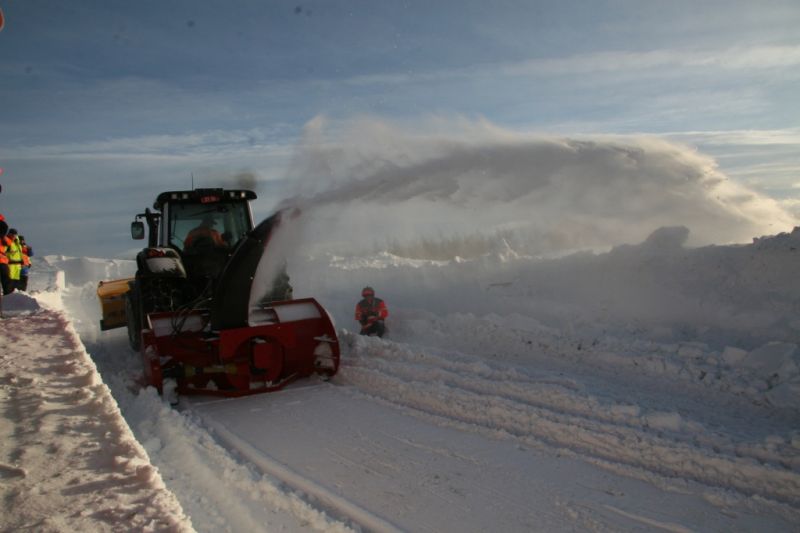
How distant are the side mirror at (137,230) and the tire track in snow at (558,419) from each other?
11.7 ft

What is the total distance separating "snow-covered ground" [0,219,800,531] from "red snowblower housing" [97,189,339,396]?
11.6 inches

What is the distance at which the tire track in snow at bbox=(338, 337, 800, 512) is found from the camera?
12.8 feet

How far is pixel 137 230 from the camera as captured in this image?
27.1 ft

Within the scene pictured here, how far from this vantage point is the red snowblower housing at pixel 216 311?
6.09 metres

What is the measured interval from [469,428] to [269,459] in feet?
5.40

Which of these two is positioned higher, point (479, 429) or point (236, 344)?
point (236, 344)

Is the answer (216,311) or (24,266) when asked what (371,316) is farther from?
(24,266)

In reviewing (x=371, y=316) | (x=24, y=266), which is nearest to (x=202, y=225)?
(x=371, y=316)

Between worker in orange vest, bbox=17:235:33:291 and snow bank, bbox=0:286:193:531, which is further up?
worker in orange vest, bbox=17:235:33:291

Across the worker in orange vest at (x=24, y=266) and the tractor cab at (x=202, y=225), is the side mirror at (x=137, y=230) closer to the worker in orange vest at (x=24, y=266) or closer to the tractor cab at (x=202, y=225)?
the tractor cab at (x=202, y=225)

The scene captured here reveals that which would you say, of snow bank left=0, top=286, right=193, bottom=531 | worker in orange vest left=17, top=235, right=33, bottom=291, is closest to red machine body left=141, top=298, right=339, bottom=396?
snow bank left=0, top=286, right=193, bottom=531

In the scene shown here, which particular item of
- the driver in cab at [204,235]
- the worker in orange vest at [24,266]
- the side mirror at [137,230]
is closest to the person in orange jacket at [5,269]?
the worker in orange vest at [24,266]

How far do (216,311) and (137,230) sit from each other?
2.90 meters

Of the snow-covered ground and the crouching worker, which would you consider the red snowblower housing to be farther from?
the crouching worker
